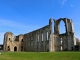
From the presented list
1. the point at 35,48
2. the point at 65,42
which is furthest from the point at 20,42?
the point at 65,42

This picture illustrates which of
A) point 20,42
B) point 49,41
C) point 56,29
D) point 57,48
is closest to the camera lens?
point 49,41

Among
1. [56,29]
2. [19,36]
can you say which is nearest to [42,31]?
[56,29]

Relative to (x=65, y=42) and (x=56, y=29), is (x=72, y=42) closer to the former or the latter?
(x=65, y=42)

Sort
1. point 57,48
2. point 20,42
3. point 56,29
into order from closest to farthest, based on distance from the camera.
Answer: point 57,48
point 56,29
point 20,42

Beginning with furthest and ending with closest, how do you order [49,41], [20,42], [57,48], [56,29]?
[20,42], [56,29], [57,48], [49,41]

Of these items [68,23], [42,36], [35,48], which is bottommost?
[35,48]

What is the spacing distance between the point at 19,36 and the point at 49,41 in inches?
903

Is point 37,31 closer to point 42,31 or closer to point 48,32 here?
point 42,31

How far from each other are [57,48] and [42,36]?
6.97 m

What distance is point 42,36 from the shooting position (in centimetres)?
4394

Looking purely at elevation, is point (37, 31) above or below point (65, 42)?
above

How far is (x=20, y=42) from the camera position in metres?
57.3

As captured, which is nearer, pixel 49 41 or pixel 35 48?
pixel 49 41

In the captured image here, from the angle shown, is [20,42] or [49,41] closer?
[49,41]
